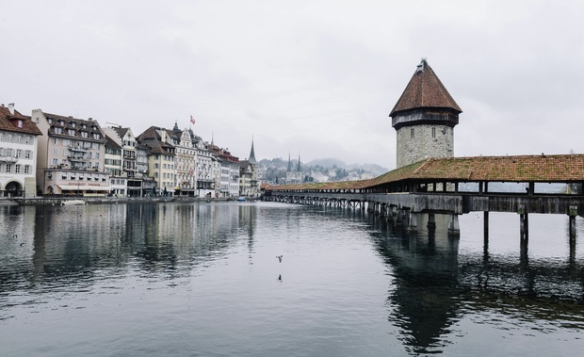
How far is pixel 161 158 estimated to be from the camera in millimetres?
106438

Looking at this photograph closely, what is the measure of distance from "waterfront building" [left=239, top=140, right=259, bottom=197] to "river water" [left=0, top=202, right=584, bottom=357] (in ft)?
435

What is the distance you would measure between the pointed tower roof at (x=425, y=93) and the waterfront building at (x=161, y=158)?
205 feet

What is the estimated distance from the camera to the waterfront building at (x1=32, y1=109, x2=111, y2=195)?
79.1 meters

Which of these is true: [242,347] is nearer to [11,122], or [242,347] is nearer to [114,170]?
[11,122]

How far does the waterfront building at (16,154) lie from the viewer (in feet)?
219

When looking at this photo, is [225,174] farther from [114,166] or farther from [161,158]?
[114,166]

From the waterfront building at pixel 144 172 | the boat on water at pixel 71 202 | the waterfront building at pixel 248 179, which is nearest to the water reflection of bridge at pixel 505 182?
the boat on water at pixel 71 202

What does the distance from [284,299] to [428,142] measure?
51263 mm

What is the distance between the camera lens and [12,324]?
1290 centimetres

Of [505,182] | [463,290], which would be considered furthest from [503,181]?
[463,290]

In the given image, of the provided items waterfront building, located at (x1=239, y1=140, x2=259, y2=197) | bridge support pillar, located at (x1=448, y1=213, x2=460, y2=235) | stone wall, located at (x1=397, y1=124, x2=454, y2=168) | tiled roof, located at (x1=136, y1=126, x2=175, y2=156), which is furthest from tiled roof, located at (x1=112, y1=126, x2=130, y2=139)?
bridge support pillar, located at (x1=448, y1=213, x2=460, y2=235)

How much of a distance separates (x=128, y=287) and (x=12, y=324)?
503 centimetres

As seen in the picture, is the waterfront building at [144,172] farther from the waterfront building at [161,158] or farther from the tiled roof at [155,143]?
the tiled roof at [155,143]

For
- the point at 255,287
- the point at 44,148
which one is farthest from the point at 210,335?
the point at 44,148
